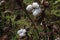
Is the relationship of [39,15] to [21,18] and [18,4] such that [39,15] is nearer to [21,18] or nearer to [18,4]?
[18,4]

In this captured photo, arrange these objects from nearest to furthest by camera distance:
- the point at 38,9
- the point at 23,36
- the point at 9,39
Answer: the point at 38,9 < the point at 23,36 < the point at 9,39

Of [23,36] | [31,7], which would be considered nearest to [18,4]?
[31,7]

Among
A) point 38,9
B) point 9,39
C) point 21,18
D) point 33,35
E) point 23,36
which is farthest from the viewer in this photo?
point 21,18

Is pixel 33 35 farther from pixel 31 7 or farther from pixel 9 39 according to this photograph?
pixel 31 7

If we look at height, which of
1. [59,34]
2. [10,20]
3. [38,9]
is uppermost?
[10,20]

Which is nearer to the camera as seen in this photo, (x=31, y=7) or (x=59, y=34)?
(x=31, y=7)

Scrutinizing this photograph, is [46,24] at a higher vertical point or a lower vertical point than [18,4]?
lower

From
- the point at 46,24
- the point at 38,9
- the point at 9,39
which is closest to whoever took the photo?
the point at 38,9

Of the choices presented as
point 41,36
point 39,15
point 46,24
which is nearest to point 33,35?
point 41,36

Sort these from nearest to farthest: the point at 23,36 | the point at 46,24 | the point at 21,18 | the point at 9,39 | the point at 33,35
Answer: the point at 23,36 < the point at 46,24 < the point at 33,35 < the point at 9,39 < the point at 21,18
